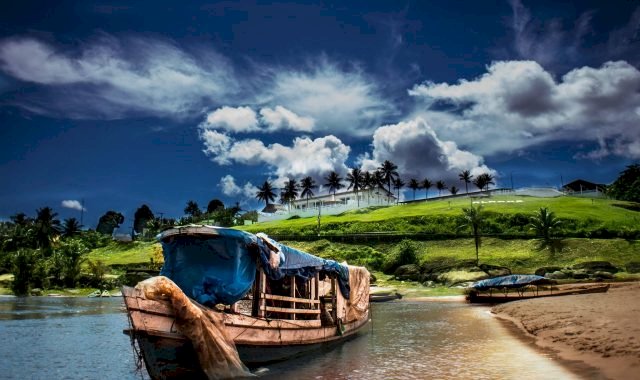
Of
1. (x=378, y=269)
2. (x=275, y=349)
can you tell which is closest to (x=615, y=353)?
(x=275, y=349)

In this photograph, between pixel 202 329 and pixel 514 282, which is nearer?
pixel 202 329

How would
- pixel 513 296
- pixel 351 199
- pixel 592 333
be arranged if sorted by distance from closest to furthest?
1. pixel 592 333
2. pixel 513 296
3. pixel 351 199

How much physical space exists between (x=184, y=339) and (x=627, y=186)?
393 feet

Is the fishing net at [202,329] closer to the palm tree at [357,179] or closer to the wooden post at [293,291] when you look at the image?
the wooden post at [293,291]

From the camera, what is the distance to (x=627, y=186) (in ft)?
357

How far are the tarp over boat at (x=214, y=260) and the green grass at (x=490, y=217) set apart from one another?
69.0 meters

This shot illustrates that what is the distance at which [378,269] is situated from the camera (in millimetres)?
68438

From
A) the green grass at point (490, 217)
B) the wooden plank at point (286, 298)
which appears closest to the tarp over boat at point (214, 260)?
the wooden plank at point (286, 298)

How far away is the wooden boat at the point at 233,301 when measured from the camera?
12.6m

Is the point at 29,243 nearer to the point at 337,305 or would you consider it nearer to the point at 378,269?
the point at 378,269

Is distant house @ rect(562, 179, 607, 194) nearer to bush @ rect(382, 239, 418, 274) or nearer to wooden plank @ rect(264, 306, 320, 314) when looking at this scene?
bush @ rect(382, 239, 418, 274)

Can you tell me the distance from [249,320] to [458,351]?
893 centimetres

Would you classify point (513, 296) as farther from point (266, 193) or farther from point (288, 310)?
point (266, 193)

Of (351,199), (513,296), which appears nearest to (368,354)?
(513,296)
